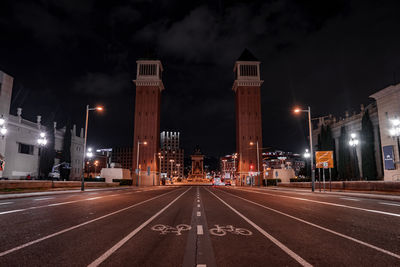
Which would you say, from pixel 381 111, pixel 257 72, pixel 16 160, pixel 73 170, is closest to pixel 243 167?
pixel 257 72

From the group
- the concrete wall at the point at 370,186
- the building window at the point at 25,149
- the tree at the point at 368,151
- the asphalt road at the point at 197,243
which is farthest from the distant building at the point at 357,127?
the building window at the point at 25,149

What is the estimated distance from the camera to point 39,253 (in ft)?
14.5

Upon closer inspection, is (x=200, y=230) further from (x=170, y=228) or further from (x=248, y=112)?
(x=248, y=112)

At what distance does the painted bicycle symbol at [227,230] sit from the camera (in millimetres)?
6241

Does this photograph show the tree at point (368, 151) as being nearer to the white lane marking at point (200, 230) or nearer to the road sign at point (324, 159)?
the road sign at point (324, 159)

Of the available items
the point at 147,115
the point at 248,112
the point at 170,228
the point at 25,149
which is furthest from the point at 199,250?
the point at 248,112

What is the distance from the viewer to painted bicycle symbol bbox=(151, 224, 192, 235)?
640 cm

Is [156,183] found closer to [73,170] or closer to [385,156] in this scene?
[73,170]

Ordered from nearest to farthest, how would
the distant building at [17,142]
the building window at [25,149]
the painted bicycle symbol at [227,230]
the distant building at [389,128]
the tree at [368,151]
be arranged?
the painted bicycle symbol at [227,230], the distant building at [389,128], the distant building at [17,142], the tree at [368,151], the building window at [25,149]

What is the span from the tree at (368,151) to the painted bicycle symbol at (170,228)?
60.2m

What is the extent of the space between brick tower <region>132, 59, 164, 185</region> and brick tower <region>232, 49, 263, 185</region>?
29434 mm

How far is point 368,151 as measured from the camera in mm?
55125

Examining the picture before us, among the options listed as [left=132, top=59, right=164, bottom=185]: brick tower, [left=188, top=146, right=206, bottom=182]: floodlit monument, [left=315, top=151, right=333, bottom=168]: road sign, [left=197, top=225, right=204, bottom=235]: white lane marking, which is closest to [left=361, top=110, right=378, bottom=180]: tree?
[left=315, top=151, right=333, bottom=168]: road sign

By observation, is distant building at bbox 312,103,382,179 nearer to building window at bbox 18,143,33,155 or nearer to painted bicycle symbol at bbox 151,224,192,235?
painted bicycle symbol at bbox 151,224,192,235
